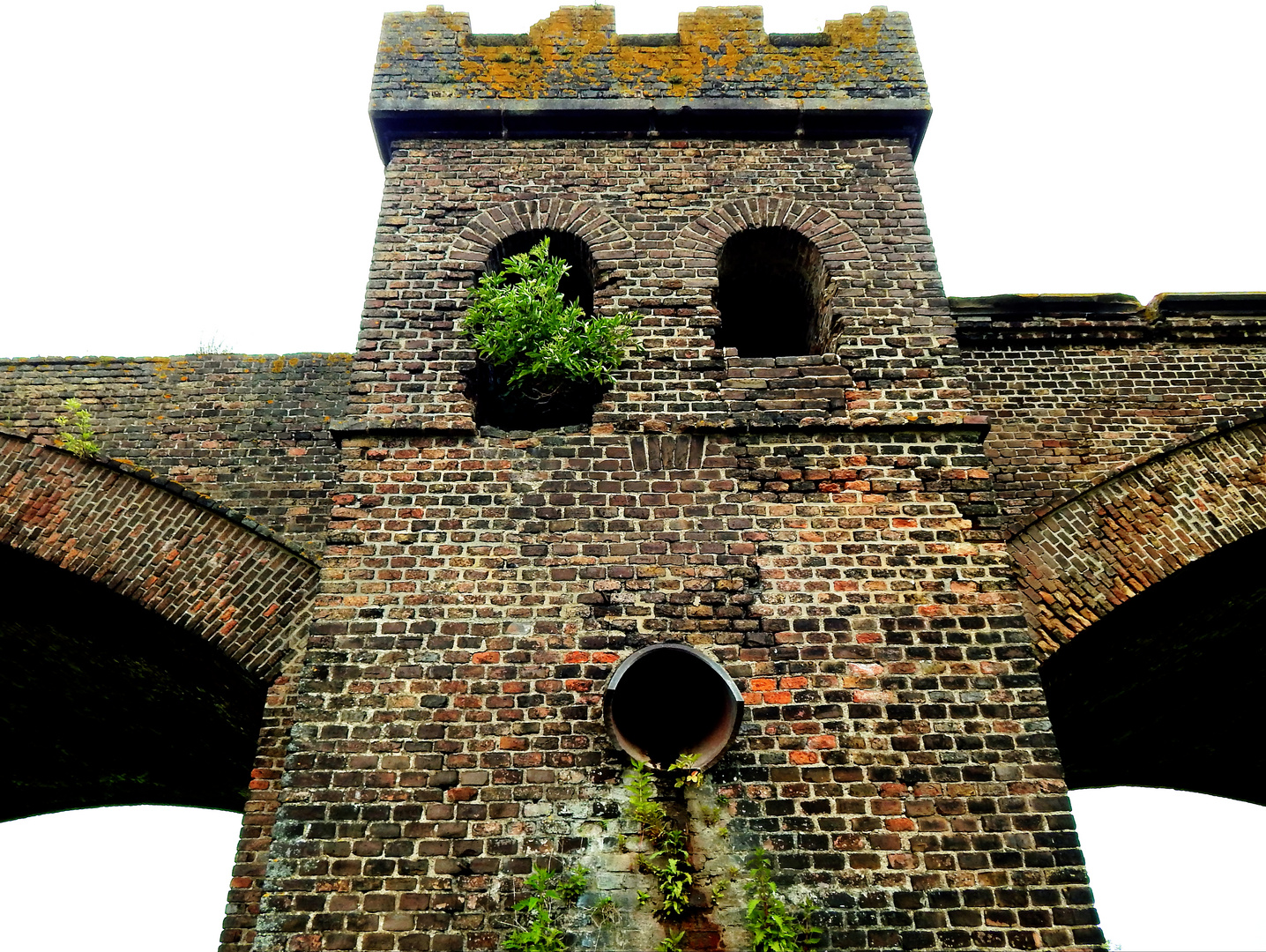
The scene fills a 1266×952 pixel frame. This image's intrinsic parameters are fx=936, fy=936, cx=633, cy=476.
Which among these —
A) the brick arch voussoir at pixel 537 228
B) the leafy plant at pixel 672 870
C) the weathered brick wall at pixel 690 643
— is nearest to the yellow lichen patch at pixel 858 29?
the brick arch voussoir at pixel 537 228

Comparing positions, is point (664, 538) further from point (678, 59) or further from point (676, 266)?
point (678, 59)

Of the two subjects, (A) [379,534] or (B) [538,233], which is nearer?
(A) [379,534]

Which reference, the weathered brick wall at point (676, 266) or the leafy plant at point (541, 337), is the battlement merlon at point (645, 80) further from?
the leafy plant at point (541, 337)

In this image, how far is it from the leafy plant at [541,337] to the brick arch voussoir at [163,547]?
1.67m

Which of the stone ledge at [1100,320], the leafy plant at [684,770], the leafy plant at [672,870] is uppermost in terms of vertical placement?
the stone ledge at [1100,320]

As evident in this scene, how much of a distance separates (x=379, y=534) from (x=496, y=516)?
59 centimetres

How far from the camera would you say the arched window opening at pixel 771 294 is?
5.90 m

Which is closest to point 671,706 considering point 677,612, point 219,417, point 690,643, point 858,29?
point 690,643

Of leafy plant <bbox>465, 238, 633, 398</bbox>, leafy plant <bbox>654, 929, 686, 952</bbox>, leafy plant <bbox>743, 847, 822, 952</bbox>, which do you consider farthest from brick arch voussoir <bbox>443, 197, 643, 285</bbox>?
leafy plant <bbox>654, 929, 686, 952</bbox>

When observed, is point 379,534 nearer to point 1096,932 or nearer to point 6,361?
point 1096,932

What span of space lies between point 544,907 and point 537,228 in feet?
12.8

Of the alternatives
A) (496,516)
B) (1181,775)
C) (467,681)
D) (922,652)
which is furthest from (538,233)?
(1181,775)

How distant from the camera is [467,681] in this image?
172 inches

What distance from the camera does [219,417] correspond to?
21.9 ft
